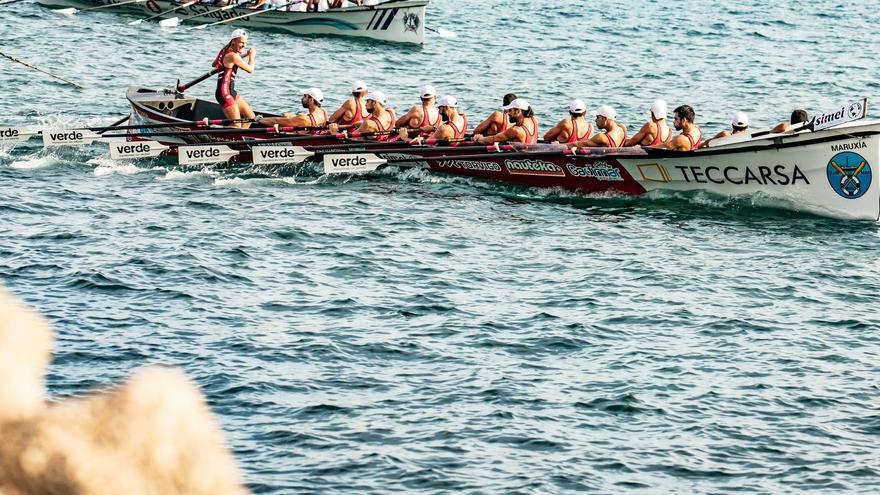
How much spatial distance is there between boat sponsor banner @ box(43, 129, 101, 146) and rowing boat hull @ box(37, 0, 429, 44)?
17.3 meters

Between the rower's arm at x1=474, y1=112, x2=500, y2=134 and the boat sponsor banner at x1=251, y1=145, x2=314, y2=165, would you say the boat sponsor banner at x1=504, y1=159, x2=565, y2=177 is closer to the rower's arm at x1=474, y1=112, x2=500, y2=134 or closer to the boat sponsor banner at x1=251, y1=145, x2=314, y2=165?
the rower's arm at x1=474, y1=112, x2=500, y2=134

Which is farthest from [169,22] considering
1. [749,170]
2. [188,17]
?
[749,170]

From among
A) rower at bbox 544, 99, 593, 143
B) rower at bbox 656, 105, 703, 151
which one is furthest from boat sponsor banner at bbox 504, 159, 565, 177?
rower at bbox 656, 105, 703, 151

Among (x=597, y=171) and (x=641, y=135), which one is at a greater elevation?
(x=641, y=135)

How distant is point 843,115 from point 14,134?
1635cm

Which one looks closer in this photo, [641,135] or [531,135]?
[641,135]

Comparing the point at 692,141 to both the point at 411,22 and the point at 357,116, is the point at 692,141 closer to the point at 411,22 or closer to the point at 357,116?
the point at 357,116

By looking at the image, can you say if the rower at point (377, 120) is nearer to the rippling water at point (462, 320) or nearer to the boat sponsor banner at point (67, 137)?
the rippling water at point (462, 320)

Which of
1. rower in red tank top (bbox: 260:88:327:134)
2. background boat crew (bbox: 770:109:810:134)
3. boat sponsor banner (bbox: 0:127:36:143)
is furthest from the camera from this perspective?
rower in red tank top (bbox: 260:88:327:134)

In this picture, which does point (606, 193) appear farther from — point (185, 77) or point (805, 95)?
point (185, 77)

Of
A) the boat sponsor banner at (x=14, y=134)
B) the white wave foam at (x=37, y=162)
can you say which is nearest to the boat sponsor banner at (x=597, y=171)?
the white wave foam at (x=37, y=162)

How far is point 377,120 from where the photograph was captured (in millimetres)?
25031

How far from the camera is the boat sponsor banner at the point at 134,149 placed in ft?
79.2

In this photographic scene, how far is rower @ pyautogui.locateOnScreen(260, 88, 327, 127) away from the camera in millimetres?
25423
